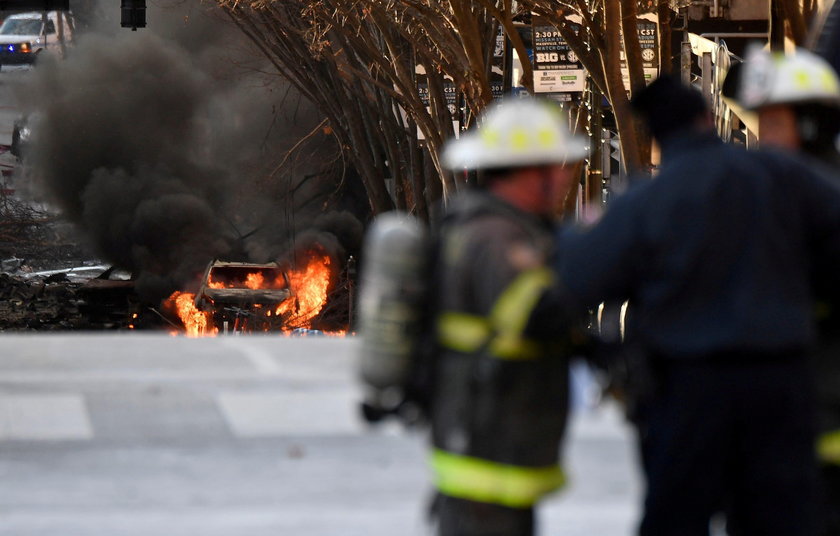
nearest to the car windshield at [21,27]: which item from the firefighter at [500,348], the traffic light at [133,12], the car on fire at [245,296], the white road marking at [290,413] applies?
the car on fire at [245,296]

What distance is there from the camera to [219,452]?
7625mm

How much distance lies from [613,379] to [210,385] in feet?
17.5

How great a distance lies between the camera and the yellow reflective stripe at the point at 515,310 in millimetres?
3619

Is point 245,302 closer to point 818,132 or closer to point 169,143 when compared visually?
point 169,143

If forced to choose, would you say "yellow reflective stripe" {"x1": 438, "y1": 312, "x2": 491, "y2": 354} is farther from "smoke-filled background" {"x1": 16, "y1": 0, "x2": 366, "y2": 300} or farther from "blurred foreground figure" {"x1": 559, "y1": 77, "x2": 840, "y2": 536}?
"smoke-filled background" {"x1": 16, "y1": 0, "x2": 366, "y2": 300}

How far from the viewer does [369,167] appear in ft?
101

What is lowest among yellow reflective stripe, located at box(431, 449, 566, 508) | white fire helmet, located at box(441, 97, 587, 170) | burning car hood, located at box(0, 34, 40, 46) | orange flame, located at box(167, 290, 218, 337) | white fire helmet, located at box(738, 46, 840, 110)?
orange flame, located at box(167, 290, 218, 337)

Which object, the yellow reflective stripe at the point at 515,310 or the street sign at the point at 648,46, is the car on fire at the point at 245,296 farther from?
the yellow reflective stripe at the point at 515,310

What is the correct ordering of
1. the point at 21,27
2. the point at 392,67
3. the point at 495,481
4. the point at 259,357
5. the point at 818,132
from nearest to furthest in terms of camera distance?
the point at 495,481, the point at 818,132, the point at 259,357, the point at 392,67, the point at 21,27

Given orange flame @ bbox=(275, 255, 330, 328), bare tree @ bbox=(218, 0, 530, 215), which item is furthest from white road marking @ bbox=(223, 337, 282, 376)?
orange flame @ bbox=(275, 255, 330, 328)

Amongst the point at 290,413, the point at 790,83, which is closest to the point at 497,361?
the point at 790,83

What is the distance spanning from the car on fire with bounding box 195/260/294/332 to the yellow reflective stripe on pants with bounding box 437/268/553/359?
30658mm

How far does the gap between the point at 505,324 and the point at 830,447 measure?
0.92 metres

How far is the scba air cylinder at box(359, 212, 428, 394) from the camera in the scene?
12.2 ft
